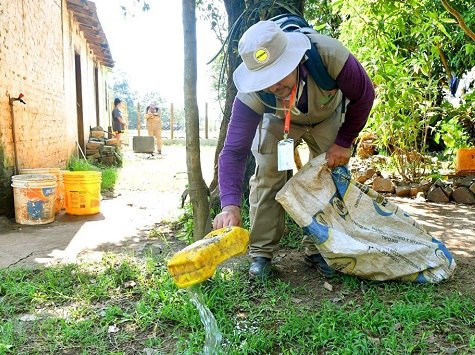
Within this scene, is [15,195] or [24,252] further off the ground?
[15,195]

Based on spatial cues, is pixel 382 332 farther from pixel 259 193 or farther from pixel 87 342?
pixel 87 342

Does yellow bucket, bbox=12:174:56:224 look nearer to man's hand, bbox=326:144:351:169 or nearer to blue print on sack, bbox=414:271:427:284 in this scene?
man's hand, bbox=326:144:351:169

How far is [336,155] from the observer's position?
8.16ft

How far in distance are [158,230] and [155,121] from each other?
11.3m

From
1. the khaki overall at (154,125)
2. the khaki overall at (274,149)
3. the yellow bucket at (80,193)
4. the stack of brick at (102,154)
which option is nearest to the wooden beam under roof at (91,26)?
the khaki overall at (154,125)

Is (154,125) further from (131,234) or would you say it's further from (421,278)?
(421,278)

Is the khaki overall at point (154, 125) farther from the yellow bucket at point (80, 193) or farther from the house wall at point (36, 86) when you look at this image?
the yellow bucket at point (80, 193)

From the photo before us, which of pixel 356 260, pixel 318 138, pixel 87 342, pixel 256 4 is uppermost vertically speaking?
pixel 256 4

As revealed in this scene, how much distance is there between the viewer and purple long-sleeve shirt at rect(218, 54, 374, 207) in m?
2.15

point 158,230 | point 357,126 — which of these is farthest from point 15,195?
point 357,126

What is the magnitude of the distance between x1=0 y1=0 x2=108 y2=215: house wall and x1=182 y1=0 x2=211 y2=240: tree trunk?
2.99 m

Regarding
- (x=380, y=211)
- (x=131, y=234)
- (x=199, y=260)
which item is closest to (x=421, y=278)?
(x=380, y=211)

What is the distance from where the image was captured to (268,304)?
2.29 metres

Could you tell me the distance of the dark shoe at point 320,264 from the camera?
2.60m
